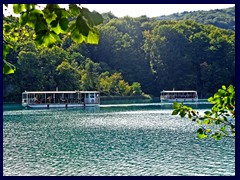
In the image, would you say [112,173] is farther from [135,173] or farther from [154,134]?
[154,134]

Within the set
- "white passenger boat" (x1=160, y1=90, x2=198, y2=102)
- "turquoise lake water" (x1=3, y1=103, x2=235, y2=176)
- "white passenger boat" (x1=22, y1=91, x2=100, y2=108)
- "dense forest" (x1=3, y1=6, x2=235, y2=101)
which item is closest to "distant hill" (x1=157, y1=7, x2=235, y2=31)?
"dense forest" (x1=3, y1=6, x2=235, y2=101)

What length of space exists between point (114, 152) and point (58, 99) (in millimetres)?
23632

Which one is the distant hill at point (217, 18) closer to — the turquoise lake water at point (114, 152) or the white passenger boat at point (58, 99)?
→ the white passenger boat at point (58, 99)

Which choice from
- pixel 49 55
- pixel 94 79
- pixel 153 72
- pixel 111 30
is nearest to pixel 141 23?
pixel 111 30

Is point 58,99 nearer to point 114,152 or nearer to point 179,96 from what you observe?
point 179,96

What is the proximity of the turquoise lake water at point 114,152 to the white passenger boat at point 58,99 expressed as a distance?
15.2m

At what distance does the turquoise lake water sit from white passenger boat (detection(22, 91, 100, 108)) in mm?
15229

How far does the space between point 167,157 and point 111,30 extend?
4661cm

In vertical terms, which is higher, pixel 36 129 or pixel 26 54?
pixel 26 54

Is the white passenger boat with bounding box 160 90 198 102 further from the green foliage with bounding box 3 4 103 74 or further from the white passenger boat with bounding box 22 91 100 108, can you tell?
the green foliage with bounding box 3 4 103 74

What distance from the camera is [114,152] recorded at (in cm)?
1195

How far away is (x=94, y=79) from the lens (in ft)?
149

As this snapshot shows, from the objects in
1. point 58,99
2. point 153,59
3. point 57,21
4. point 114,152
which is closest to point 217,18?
point 153,59

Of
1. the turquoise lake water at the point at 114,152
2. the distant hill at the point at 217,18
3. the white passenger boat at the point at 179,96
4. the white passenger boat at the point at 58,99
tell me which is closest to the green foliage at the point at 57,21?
the turquoise lake water at the point at 114,152
